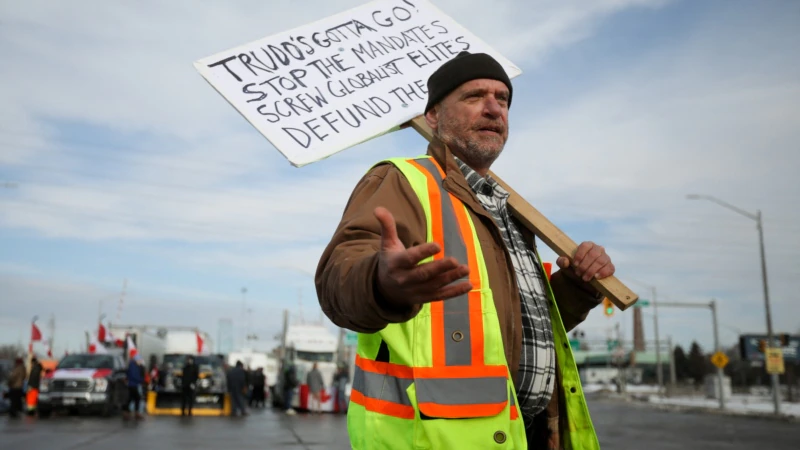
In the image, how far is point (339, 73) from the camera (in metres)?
3.48

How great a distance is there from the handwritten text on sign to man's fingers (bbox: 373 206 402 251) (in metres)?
1.47

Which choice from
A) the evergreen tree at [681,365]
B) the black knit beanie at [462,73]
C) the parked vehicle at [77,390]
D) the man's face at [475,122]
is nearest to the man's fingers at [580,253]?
the man's face at [475,122]

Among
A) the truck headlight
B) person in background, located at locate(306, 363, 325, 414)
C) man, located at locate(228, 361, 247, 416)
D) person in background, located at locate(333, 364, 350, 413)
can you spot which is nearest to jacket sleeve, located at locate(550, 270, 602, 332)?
the truck headlight

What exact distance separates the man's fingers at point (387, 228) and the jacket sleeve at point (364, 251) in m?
0.06

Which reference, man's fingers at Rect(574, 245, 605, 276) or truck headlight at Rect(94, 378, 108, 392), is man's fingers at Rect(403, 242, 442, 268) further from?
truck headlight at Rect(94, 378, 108, 392)

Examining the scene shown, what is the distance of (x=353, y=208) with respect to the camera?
209 cm

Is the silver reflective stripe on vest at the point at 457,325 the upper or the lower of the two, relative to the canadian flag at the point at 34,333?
lower

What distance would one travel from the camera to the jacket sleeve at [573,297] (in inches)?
109

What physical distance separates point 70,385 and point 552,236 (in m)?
21.0

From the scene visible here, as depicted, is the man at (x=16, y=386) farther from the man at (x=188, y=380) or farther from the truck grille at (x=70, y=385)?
the man at (x=188, y=380)

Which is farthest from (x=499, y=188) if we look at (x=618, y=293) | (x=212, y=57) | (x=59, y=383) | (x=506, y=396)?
(x=59, y=383)

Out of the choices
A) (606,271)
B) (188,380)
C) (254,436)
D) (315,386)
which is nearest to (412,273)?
(606,271)

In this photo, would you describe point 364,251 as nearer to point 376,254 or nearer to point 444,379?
point 376,254

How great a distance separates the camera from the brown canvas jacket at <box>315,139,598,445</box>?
169 cm
